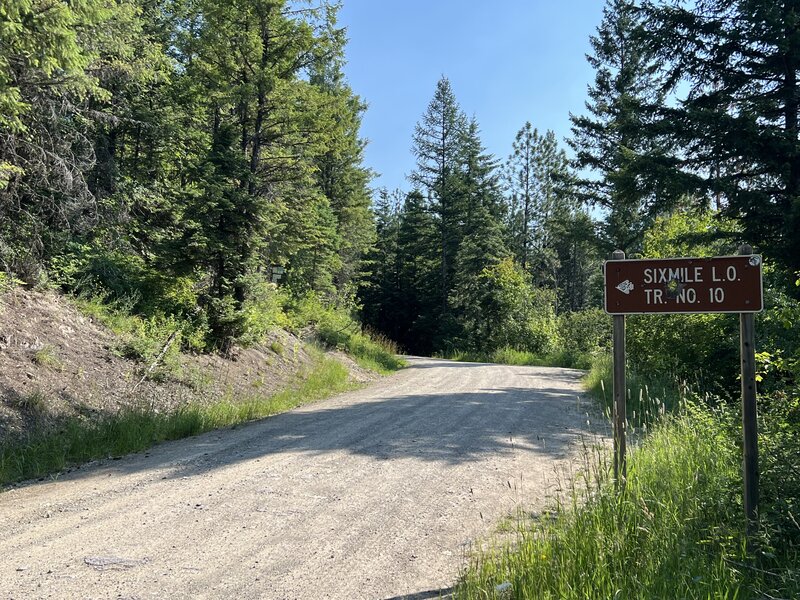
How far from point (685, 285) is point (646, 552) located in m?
1.81

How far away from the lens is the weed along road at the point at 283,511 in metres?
3.47

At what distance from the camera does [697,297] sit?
3.70 m

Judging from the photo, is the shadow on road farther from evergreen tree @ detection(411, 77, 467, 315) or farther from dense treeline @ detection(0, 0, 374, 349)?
evergreen tree @ detection(411, 77, 467, 315)

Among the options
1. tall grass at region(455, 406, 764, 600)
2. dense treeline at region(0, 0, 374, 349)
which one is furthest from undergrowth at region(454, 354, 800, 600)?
dense treeline at region(0, 0, 374, 349)

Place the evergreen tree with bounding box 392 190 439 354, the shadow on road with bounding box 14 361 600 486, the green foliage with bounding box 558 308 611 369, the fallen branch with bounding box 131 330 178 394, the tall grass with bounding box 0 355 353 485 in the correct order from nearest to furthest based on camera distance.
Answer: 1. the tall grass with bounding box 0 355 353 485
2. the shadow on road with bounding box 14 361 600 486
3. the fallen branch with bounding box 131 330 178 394
4. the green foliage with bounding box 558 308 611 369
5. the evergreen tree with bounding box 392 190 439 354

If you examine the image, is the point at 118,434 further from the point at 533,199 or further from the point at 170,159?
the point at 533,199

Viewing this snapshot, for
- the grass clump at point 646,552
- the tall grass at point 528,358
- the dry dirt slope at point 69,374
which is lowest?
the tall grass at point 528,358

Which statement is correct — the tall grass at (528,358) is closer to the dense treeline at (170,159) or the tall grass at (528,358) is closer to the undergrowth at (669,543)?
the dense treeline at (170,159)

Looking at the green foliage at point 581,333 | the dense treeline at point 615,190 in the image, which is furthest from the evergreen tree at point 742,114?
the green foliage at point 581,333

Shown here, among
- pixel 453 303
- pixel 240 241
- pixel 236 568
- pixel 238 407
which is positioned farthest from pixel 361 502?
pixel 453 303

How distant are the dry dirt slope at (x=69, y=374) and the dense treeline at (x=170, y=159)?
92 cm

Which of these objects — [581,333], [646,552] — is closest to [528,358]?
[581,333]

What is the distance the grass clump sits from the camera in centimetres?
287

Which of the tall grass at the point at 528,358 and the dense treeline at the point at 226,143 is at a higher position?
the dense treeline at the point at 226,143
